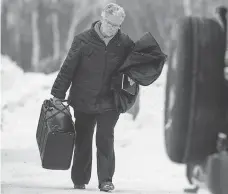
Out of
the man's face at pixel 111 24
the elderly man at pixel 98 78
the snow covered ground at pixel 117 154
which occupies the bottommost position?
the snow covered ground at pixel 117 154

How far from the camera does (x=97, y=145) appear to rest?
4.75 m

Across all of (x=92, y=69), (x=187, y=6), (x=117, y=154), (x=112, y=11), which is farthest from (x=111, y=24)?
(x=187, y=6)

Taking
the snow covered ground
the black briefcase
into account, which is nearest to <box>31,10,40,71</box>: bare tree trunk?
the snow covered ground

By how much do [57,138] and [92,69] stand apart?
20.6 inches

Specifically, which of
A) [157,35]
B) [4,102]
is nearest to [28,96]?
[4,102]

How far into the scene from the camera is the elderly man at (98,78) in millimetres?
4539

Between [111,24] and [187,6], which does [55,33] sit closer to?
[187,6]

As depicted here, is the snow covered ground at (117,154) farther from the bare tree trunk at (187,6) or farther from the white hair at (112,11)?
the bare tree trunk at (187,6)

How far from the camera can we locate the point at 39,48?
64.4 ft

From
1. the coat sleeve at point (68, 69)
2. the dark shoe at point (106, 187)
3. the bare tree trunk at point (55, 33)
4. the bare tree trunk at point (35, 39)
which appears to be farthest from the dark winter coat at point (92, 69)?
the bare tree trunk at point (35, 39)

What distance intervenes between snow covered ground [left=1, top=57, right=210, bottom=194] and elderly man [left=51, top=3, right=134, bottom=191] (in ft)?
1.18

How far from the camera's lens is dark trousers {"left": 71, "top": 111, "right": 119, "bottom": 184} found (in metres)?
4.68

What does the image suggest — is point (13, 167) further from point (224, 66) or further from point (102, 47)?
point (224, 66)

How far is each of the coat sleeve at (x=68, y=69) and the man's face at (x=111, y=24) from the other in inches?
8.1
